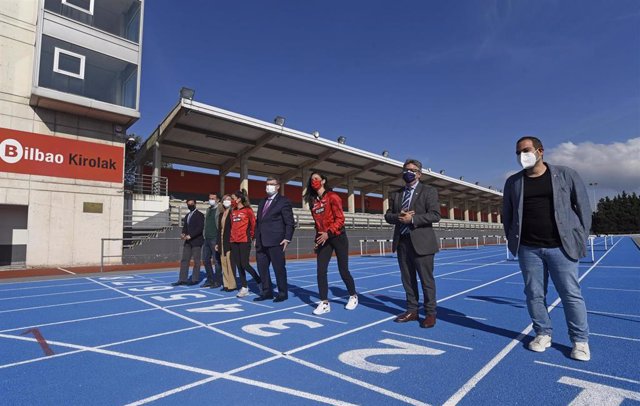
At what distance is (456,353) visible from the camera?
121 inches

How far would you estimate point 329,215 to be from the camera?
15.4 feet

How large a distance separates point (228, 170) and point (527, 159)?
2733 centimetres

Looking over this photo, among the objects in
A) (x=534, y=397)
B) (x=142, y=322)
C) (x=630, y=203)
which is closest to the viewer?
(x=534, y=397)

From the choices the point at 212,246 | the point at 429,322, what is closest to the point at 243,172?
the point at 212,246

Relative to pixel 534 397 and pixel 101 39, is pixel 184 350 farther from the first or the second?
pixel 101 39

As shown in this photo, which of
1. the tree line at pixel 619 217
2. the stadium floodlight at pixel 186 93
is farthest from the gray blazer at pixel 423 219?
the tree line at pixel 619 217

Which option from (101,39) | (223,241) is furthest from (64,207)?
(223,241)

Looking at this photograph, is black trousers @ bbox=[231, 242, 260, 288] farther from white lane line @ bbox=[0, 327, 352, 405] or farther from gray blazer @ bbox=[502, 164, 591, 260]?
gray blazer @ bbox=[502, 164, 591, 260]

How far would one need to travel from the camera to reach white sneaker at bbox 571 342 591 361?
A: 2812 mm

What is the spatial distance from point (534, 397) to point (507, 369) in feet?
1.54

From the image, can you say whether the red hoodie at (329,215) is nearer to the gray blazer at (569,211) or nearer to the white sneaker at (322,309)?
the white sneaker at (322,309)

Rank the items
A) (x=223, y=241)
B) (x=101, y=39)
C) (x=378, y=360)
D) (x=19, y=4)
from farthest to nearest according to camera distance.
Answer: (x=101, y=39) → (x=19, y=4) → (x=223, y=241) → (x=378, y=360)

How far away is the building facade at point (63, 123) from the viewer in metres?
12.2

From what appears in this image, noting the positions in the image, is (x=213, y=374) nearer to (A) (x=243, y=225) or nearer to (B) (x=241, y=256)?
(B) (x=241, y=256)
